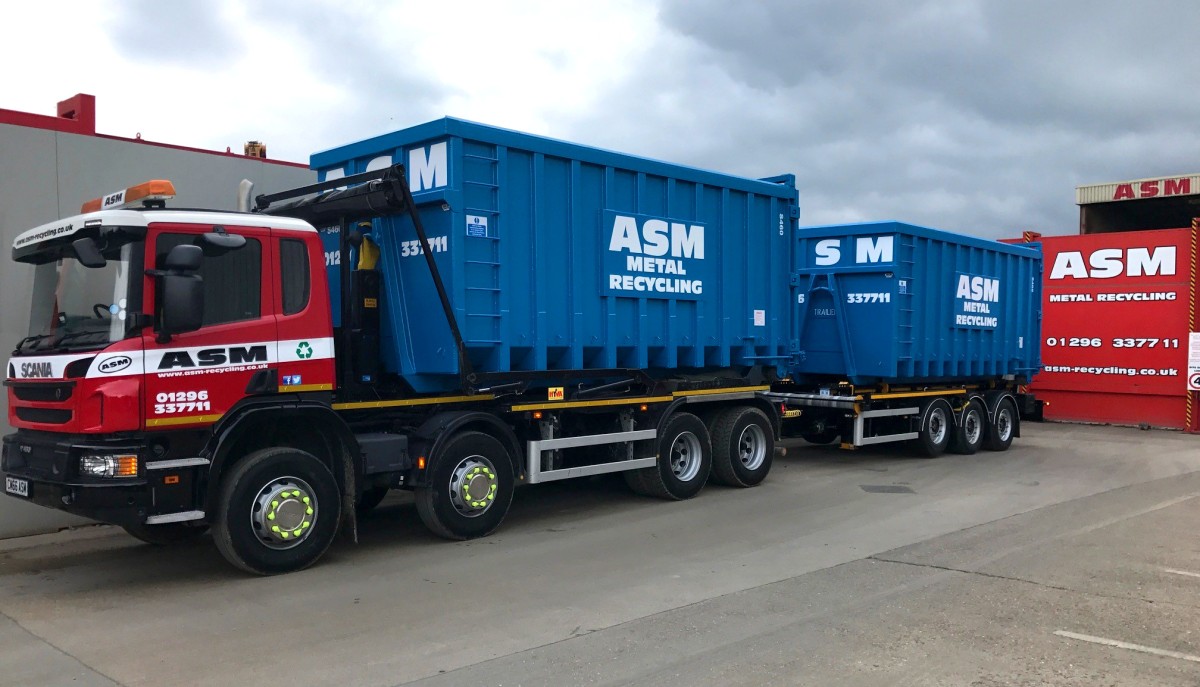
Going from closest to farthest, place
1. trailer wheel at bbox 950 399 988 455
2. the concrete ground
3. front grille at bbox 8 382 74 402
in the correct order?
the concrete ground → front grille at bbox 8 382 74 402 → trailer wheel at bbox 950 399 988 455

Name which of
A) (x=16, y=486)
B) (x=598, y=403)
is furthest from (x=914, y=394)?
(x=16, y=486)

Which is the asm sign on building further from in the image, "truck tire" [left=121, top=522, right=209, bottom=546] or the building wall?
"truck tire" [left=121, top=522, right=209, bottom=546]

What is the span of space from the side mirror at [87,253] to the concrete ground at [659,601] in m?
2.36

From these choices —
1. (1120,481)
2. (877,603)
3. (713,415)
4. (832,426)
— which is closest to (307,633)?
(877,603)

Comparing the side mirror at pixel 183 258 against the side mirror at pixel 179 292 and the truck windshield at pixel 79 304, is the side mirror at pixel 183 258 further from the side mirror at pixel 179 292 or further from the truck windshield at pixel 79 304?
the truck windshield at pixel 79 304

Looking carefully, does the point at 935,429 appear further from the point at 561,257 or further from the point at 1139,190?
the point at 1139,190

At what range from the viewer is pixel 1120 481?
12047mm

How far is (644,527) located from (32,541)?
19.0 feet

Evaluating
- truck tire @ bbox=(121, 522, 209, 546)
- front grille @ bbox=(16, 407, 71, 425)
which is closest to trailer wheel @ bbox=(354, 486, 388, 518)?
truck tire @ bbox=(121, 522, 209, 546)

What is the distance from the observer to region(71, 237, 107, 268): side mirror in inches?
252

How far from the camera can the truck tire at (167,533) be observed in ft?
23.9

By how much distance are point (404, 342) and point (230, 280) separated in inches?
71.3

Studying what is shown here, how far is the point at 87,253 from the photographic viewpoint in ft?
21.0

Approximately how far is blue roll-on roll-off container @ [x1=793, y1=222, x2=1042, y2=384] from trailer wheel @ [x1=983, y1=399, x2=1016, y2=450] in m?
0.77
